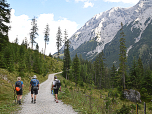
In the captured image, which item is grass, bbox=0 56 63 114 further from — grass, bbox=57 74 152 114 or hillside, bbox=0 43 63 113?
grass, bbox=57 74 152 114

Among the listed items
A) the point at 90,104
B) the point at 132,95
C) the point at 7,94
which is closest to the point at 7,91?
the point at 7,94

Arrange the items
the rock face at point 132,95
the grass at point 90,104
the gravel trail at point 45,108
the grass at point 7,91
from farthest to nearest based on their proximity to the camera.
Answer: the rock face at point 132,95, the grass at point 90,104, the grass at point 7,91, the gravel trail at point 45,108

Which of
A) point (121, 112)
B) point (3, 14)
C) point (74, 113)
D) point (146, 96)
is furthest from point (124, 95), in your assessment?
point (3, 14)

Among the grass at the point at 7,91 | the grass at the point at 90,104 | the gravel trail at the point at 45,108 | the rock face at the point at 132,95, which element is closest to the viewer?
the gravel trail at the point at 45,108

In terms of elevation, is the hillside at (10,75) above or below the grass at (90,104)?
above

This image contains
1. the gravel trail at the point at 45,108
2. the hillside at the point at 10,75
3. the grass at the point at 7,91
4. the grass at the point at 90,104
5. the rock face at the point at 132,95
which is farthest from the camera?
the rock face at the point at 132,95

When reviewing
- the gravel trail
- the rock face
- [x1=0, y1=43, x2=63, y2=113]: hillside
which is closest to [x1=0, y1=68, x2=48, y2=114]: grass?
[x1=0, y1=43, x2=63, y2=113]: hillside

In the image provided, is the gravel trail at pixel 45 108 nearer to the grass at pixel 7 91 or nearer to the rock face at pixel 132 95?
the grass at pixel 7 91

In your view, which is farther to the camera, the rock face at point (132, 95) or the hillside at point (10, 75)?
the rock face at point (132, 95)

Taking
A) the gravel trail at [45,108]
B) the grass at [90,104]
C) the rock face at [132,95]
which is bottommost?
the rock face at [132,95]

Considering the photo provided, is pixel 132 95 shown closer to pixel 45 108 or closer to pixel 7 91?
pixel 45 108

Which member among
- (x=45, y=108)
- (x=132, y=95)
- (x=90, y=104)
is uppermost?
(x=90, y=104)

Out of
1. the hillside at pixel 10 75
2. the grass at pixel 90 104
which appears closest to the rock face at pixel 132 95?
the grass at pixel 90 104

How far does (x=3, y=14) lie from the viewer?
1483 centimetres
